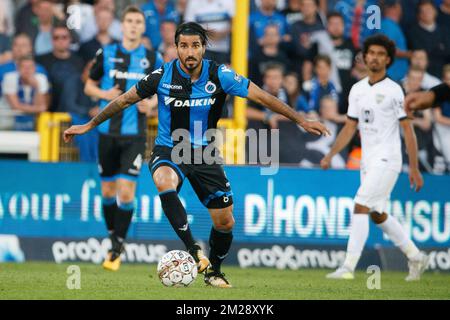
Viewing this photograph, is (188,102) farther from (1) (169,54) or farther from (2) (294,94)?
(2) (294,94)

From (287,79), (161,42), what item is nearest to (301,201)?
(287,79)

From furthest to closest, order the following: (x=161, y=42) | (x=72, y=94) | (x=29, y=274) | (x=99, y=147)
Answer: (x=161, y=42), (x=72, y=94), (x=99, y=147), (x=29, y=274)

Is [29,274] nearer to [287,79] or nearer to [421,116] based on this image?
[287,79]

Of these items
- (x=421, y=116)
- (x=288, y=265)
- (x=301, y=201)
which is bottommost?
(x=288, y=265)

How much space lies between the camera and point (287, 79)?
1598cm

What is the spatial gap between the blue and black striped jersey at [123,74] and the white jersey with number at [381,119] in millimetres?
2743

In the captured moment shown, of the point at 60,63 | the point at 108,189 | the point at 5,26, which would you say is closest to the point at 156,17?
the point at 60,63

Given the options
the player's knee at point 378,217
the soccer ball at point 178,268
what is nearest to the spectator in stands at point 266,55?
the player's knee at point 378,217

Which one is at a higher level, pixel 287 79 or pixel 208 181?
pixel 287 79

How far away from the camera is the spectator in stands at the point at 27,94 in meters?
15.3

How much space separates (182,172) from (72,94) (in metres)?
5.89

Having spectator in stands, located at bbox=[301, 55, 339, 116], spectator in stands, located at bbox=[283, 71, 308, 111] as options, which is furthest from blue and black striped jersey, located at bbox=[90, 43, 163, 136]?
spectator in stands, located at bbox=[301, 55, 339, 116]

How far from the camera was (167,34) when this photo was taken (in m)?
15.8

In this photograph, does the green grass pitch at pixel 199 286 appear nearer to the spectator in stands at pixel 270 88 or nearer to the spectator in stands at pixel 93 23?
the spectator in stands at pixel 270 88
